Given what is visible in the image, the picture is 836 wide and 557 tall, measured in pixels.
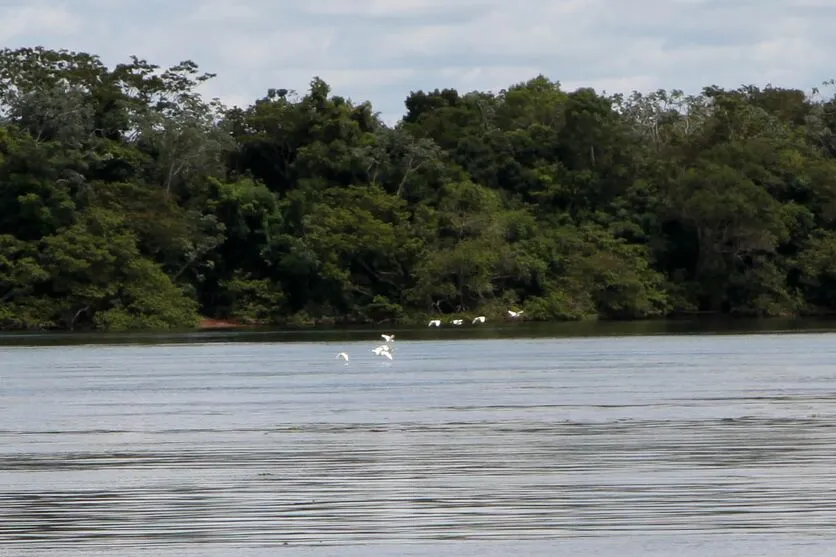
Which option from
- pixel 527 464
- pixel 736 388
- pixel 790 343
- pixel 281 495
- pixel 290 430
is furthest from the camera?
pixel 790 343

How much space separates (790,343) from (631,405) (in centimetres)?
2336

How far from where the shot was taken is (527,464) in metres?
20.5

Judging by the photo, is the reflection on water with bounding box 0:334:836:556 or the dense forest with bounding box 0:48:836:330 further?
the dense forest with bounding box 0:48:836:330

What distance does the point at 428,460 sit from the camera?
21125 mm

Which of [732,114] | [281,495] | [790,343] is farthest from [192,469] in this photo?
[732,114]

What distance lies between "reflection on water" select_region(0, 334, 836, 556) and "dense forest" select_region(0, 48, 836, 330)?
31.3m

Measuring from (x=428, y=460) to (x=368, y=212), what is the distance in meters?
54.7

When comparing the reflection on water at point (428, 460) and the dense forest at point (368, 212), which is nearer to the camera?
the reflection on water at point (428, 460)

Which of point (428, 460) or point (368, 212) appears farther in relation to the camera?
point (368, 212)

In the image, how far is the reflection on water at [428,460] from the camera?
51.0 ft

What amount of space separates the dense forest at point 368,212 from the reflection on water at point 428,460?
103 feet

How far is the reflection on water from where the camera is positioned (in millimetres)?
15555

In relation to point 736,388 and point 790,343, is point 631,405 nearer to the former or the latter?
point 736,388

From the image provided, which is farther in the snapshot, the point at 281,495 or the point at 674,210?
the point at 674,210
